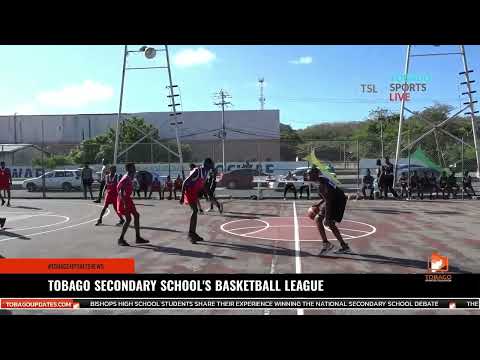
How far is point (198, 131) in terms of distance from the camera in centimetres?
3200

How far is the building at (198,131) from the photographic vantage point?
27.1 metres

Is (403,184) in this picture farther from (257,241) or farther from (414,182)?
(257,241)

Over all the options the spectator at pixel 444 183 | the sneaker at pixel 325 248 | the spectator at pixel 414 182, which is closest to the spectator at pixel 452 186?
the spectator at pixel 444 183

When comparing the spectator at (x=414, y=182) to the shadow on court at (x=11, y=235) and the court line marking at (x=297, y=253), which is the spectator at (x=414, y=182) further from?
the shadow on court at (x=11, y=235)

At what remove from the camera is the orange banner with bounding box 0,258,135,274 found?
522 centimetres

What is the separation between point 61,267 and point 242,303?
2497mm

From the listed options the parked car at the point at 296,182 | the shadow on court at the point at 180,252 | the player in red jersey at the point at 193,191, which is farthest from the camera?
the parked car at the point at 296,182

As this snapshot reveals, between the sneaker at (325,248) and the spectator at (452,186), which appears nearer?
the sneaker at (325,248)

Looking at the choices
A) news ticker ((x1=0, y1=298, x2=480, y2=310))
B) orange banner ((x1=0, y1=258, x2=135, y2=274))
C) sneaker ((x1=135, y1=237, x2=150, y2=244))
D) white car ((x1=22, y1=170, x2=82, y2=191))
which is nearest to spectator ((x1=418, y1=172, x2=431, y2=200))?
sneaker ((x1=135, y1=237, x2=150, y2=244))

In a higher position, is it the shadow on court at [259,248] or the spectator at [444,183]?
the spectator at [444,183]

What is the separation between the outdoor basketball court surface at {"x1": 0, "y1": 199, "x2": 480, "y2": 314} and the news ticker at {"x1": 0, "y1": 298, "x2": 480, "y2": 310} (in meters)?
0.14

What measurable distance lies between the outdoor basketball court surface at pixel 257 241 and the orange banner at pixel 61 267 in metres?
1.03

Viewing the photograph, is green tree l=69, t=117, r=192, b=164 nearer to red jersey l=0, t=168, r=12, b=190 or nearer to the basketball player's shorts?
red jersey l=0, t=168, r=12, b=190

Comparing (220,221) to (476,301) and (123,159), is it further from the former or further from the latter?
(123,159)
